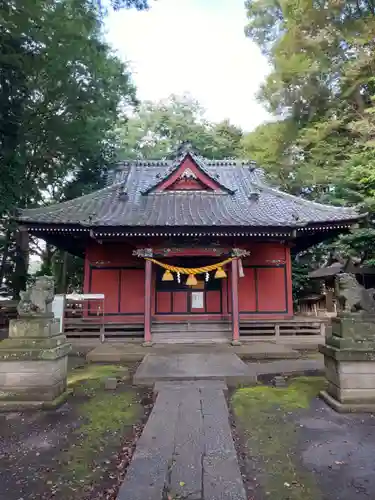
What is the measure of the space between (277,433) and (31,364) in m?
3.84

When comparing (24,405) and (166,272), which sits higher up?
(166,272)

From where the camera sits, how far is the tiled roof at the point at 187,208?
11.3 m

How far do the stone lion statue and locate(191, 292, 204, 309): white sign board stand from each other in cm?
806

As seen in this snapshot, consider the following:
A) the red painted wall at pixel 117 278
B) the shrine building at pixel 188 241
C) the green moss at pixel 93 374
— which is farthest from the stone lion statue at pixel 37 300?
the red painted wall at pixel 117 278

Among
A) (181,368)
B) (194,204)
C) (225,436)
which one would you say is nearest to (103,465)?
(225,436)

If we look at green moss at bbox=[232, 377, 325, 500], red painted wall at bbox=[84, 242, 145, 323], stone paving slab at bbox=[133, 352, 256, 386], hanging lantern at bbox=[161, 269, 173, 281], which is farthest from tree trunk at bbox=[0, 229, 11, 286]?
green moss at bbox=[232, 377, 325, 500]

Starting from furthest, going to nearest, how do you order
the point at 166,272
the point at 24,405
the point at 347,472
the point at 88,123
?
the point at 88,123 < the point at 166,272 < the point at 24,405 < the point at 347,472

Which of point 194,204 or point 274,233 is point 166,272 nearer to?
point 194,204

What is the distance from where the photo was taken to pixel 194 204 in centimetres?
1370

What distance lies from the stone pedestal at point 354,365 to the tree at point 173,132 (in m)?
25.3

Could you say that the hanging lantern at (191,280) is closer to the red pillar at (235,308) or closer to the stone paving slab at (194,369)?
the red pillar at (235,308)

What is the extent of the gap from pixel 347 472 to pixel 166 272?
9.49m

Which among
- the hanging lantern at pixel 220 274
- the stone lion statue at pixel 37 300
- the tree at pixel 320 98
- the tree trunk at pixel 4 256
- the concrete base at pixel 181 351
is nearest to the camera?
the stone lion statue at pixel 37 300

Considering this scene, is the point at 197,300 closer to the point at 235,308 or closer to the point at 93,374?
the point at 235,308
